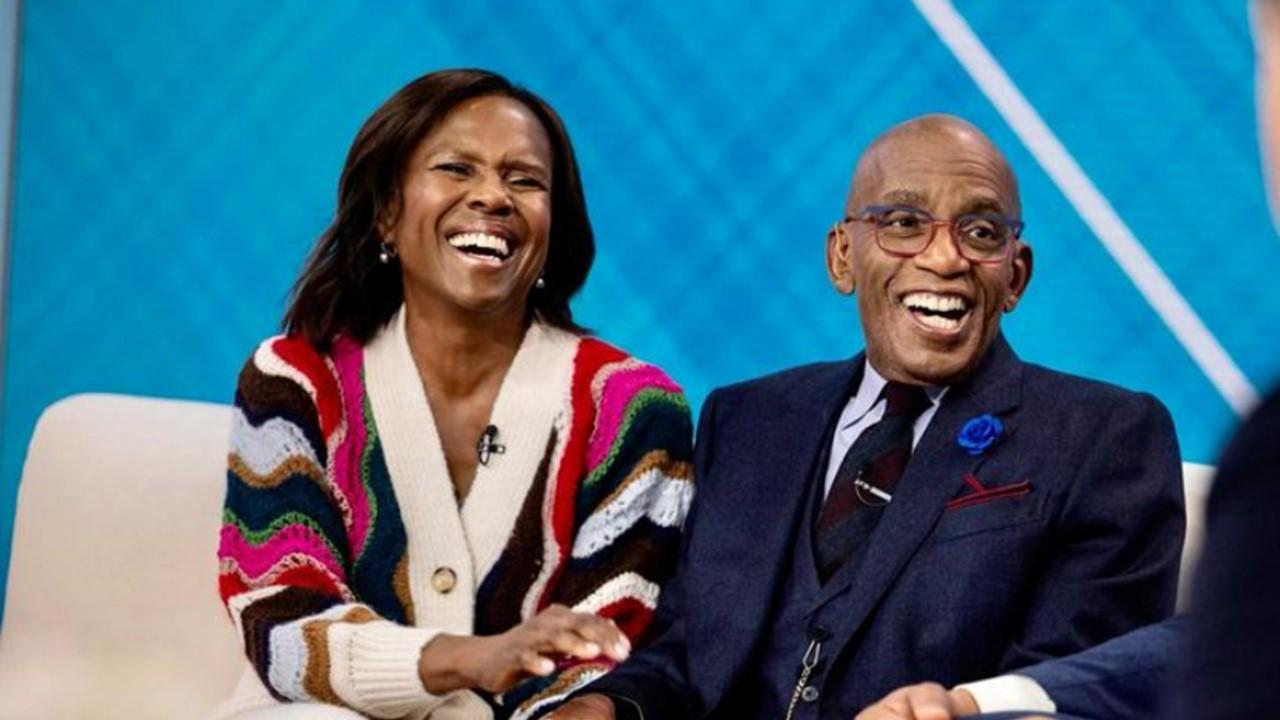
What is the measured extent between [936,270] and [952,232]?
6 centimetres

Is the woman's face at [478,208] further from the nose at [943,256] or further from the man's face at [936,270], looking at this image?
the nose at [943,256]

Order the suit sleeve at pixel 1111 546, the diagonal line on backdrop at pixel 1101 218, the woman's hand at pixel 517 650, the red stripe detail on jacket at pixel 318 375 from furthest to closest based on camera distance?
the diagonal line on backdrop at pixel 1101 218 < the red stripe detail on jacket at pixel 318 375 < the suit sleeve at pixel 1111 546 < the woman's hand at pixel 517 650

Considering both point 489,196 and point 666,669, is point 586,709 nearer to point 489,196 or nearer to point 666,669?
point 666,669

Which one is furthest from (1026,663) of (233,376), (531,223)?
(233,376)

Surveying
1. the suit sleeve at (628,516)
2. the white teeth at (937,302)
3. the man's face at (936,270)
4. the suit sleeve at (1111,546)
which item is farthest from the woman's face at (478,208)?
the suit sleeve at (1111,546)

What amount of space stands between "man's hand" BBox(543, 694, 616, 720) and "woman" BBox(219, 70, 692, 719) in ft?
0.58

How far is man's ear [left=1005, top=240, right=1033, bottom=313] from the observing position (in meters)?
3.10

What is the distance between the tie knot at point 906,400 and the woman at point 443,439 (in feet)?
1.26

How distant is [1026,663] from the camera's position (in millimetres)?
2805

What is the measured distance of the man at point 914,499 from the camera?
2.84 metres

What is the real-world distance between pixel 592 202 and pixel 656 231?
6.4 inches

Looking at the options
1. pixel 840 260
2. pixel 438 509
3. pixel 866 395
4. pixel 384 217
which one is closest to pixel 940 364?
pixel 866 395

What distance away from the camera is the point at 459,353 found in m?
3.40

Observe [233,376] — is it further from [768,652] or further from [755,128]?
[768,652]
